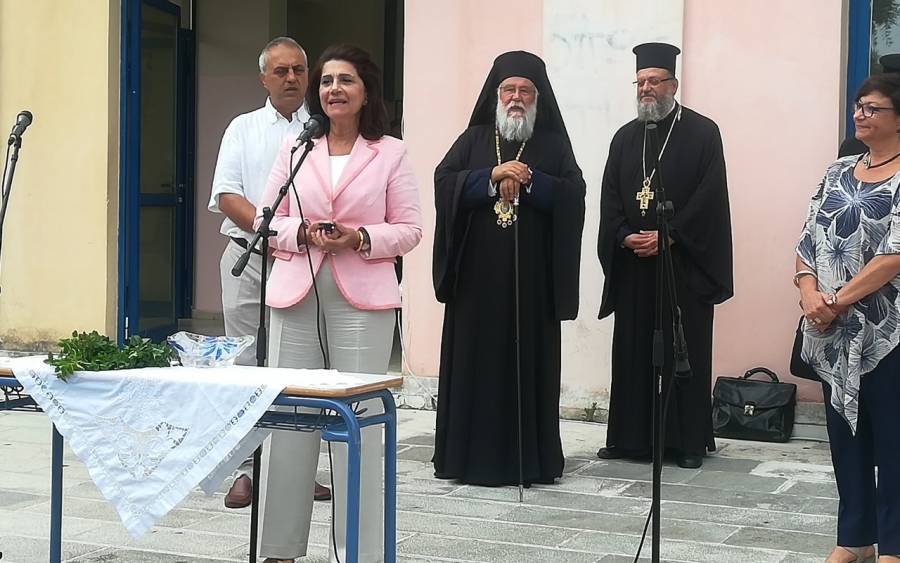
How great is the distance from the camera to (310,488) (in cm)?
420

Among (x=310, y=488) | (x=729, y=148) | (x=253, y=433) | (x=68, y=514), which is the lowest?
(x=68, y=514)

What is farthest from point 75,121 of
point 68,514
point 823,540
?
point 823,540

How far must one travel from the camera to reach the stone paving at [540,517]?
455cm

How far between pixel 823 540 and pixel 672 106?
258 centimetres

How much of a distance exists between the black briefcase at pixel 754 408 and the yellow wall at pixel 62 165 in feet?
14.1

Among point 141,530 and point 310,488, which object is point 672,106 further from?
point 141,530

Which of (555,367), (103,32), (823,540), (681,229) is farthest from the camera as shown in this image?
(103,32)

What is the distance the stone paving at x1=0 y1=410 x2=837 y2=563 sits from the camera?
4547 millimetres

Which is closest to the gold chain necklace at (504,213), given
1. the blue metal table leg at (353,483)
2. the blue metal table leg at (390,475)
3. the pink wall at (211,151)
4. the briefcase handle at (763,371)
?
the briefcase handle at (763,371)

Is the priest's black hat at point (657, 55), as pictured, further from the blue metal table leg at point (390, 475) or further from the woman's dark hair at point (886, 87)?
the blue metal table leg at point (390, 475)

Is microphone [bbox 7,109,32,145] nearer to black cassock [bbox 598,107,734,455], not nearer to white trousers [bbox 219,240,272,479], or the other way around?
white trousers [bbox 219,240,272,479]

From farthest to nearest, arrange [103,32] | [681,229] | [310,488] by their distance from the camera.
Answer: [103,32] < [681,229] < [310,488]

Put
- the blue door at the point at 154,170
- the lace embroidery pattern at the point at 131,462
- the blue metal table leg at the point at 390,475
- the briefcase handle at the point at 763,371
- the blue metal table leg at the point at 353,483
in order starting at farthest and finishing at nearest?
the blue door at the point at 154,170 → the briefcase handle at the point at 763,371 → the blue metal table leg at the point at 390,475 → the lace embroidery pattern at the point at 131,462 → the blue metal table leg at the point at 353,483

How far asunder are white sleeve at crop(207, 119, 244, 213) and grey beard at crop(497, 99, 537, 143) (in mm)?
1264
